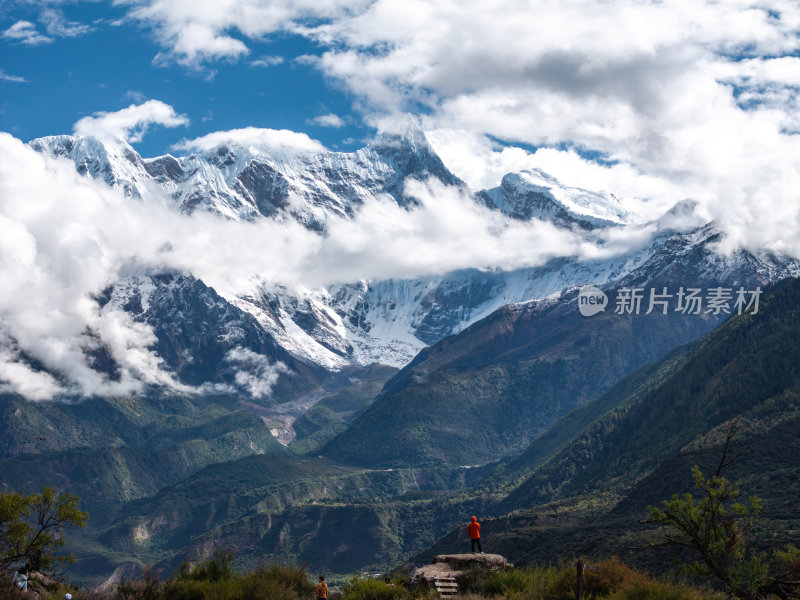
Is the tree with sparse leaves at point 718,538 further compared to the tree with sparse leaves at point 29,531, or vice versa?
the tree with sparse leaves at point 29,531

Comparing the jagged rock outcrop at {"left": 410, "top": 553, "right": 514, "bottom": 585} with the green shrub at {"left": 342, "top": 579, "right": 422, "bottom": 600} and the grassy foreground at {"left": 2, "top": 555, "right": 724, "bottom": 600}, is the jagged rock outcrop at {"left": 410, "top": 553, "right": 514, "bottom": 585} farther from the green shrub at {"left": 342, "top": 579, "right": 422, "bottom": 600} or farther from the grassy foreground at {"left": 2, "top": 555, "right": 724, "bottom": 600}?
the green shrub at {"left": 342, "top": 579, "right": 422, "bottom": 600}

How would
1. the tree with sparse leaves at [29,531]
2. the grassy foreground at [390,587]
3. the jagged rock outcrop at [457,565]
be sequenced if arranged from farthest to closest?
the tree with sparse leaves at [29,531] < the jagged rock outcrop at [457,565] < the grassy foreground at [390,587]

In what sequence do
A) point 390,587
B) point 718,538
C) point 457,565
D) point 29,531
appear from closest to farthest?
point 718,538 → point 390,587 → point 457,565 → point 29,531

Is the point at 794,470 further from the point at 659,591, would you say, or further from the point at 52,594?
the point at 52,594

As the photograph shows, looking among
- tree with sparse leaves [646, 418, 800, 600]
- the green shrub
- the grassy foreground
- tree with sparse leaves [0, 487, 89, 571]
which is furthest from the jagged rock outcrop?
tree with sparse leaves [0, 487, 89, 571]

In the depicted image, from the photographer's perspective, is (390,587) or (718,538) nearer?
(718,538)

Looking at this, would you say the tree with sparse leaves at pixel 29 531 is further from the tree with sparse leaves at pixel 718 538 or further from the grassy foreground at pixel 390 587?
the tree with sparse leaves at pixel 718 538

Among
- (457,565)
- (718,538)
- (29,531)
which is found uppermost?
(718,538)

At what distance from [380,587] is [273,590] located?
8.10 m

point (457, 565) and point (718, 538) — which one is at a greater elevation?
point (718, 538)

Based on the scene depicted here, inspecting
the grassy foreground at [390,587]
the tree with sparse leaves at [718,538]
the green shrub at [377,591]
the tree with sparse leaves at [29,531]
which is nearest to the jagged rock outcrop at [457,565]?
the grassy foreground at [390,587]

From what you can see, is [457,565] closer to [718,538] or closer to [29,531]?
[718,538]

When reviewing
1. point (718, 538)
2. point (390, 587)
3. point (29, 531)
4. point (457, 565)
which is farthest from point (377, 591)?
point (29, 531)

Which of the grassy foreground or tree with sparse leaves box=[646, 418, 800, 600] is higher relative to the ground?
tree with sparse leaves box=[646, 418, 800, 600]
